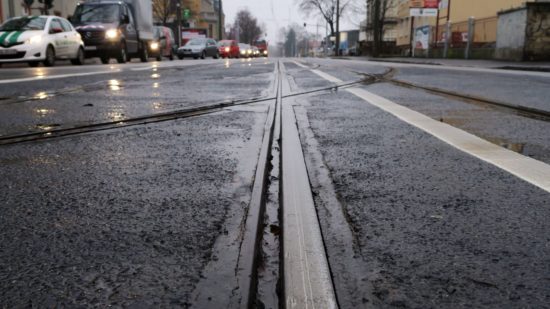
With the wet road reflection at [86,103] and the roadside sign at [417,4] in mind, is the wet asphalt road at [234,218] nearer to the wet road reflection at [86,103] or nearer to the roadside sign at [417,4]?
the wet road reflection at [86,103]

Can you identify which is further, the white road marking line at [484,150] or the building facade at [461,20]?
the building facade at [461,20]

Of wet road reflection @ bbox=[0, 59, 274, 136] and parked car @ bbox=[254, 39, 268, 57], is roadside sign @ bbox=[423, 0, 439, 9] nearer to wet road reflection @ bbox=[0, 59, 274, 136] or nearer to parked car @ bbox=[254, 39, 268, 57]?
wet road reflection @ bbox=[0, 59, 274, 136]

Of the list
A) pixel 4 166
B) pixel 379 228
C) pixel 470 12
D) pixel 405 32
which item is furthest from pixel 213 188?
pixel 405 32

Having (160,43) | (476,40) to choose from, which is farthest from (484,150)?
(476,40)

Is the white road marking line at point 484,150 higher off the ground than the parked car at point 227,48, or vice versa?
the parked car at point 227,48

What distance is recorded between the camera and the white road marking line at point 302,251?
3.65 ft

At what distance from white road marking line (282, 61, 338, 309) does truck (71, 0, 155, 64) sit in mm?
17596

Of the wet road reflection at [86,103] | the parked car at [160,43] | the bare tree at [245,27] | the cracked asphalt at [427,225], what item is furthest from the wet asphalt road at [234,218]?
the bare tree at [245,27]

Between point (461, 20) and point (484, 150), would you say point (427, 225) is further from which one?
point (461, 20)

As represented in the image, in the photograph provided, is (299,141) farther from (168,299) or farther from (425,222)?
(168,299)

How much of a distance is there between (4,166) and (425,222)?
6.30 ft

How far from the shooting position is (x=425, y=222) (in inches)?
64.9

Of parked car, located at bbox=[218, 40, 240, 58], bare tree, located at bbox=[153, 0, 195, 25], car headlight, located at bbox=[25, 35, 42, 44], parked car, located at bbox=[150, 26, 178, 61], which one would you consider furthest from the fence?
bare tree, located at bbox=[153, 0, 195, 25]

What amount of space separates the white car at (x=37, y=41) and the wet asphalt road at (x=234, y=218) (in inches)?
461
